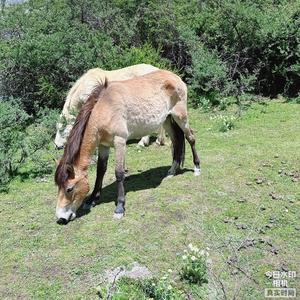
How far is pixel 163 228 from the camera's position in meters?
5.59

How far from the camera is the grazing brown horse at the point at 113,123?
5734mm

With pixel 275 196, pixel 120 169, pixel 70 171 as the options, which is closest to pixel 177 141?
Answer: pixel 120 169

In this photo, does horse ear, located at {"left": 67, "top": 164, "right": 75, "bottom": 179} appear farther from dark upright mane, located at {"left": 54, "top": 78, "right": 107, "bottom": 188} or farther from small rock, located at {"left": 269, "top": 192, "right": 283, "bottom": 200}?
small rock, located at {"left": 269, "top": 192, "right": 283, "bottom": 200}

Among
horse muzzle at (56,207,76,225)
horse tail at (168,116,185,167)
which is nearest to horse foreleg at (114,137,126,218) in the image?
horse muzzle at (56,207,76,225)

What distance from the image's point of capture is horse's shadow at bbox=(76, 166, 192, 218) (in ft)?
21.4

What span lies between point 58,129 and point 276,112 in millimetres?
5030

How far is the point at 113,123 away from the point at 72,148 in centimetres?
59

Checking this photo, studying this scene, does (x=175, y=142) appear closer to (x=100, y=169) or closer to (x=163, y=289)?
(x=100, y=169)

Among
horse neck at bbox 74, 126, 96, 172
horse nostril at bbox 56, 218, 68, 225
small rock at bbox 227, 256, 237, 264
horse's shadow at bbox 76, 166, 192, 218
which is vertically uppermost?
horse neck at bbox 74, 126, 96, 172

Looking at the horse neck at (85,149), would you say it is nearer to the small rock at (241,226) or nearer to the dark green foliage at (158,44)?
the small rock at (241,226)

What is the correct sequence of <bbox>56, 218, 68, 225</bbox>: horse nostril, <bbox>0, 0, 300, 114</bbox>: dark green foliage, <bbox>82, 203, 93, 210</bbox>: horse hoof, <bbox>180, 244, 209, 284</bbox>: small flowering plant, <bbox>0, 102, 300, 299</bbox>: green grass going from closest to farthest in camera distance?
<bbox>180, 244, 209, 284</bbox>: small flowering plant → <bbox>0, 102, 300, 299</bbox>: green grass → <bbox>56, 218, 68, 225</bbox>: horse nostril → <bbox>82, 203, 93, 210</bbox>: horse hoof → <bbox>0, 0, 300, 114</bbox>: dark green foliage

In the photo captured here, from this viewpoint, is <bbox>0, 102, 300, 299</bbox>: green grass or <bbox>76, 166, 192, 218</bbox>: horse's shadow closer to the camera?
<bbox>0, 102, 300, 299</bbox>: green grass

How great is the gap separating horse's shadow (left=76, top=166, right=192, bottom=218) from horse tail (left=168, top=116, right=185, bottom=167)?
24 centimetres

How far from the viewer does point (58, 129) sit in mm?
8578
